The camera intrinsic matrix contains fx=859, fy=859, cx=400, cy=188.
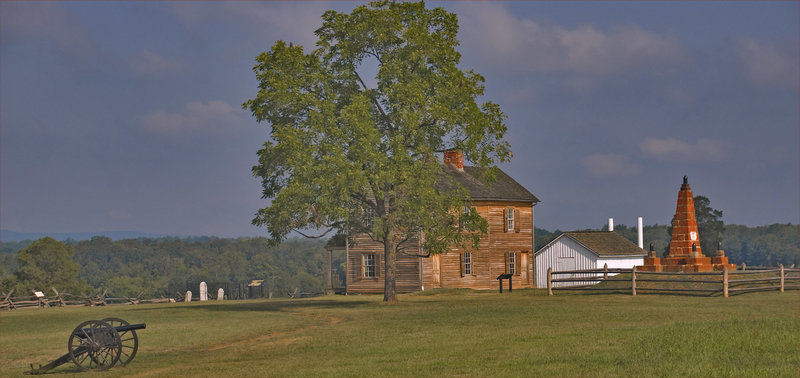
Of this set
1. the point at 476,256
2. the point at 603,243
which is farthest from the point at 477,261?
the point at 603,243

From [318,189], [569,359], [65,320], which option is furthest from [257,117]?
[569,359]

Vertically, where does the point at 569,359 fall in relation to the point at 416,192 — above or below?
below

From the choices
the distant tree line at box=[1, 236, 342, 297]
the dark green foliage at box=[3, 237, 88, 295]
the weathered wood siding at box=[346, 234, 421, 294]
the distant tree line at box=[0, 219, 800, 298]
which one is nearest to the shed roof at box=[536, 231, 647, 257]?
the weathered wood siding at box=[346, 234, 421, 294]

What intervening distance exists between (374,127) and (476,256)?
65.6 ft

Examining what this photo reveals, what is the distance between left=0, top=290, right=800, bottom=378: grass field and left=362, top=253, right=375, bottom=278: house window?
19.6m

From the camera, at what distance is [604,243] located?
214ft

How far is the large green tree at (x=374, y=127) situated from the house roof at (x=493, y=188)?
1584cm

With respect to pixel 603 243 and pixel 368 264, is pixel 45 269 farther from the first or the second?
pixel 603 243

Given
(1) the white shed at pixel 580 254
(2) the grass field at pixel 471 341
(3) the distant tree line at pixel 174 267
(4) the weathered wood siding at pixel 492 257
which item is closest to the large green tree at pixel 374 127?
(2) the grass field at pixel 471 341

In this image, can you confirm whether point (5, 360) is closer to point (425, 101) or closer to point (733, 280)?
point (425, 101)

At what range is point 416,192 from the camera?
37.6 metres

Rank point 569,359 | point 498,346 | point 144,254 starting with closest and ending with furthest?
point 569,359 < point 498,346 < point 144,254

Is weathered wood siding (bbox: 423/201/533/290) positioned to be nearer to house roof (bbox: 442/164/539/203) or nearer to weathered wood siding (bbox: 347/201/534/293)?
weathered wood siding (bbox: 347/201/534/293)

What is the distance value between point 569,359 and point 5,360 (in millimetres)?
14830
